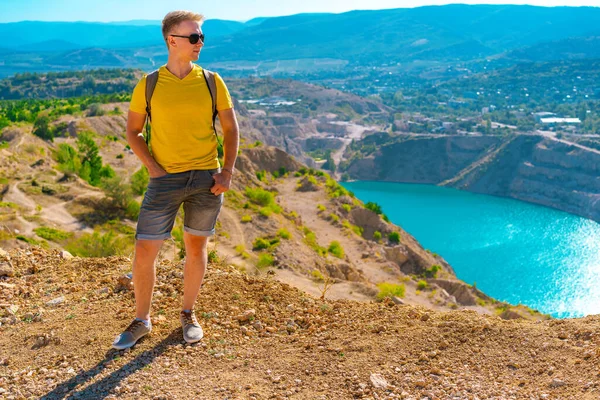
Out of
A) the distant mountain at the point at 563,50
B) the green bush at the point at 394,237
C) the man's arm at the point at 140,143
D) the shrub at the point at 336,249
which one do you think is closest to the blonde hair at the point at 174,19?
the man's arm at the point at 140,143

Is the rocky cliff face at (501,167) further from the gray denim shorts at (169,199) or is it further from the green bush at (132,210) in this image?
the gray denim shorts at (169,199)

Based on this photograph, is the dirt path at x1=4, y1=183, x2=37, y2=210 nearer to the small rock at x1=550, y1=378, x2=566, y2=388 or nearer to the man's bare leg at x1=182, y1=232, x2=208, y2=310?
the man's bare leg at x1=182, y1=232, x2=208, y2=310

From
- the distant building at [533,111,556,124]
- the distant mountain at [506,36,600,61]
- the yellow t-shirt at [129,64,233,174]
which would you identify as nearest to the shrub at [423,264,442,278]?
the yellow t-shirt at [129,64,233,174]

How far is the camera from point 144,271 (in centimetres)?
405

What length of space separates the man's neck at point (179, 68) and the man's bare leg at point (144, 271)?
108 cm

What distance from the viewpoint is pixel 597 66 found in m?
137

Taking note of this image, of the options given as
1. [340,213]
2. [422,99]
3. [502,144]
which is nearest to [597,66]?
[422,99]

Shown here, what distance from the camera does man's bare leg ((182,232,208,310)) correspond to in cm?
420

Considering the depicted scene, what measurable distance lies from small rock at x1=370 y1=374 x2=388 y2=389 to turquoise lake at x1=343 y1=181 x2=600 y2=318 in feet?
95.9

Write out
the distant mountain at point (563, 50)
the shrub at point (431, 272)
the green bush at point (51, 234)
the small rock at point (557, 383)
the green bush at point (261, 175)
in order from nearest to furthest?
the small rock at point (557, 383) < the green bush at point (51, 234) < the shrub at point (431, 272) < the green bush at point (261, 175) < the distant mountain at point (563, 50)

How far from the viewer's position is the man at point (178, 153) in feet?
12.5

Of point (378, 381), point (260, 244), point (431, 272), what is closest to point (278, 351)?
point (378, 381)

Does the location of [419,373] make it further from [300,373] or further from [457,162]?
[457,162]

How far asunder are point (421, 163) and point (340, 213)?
160ft
